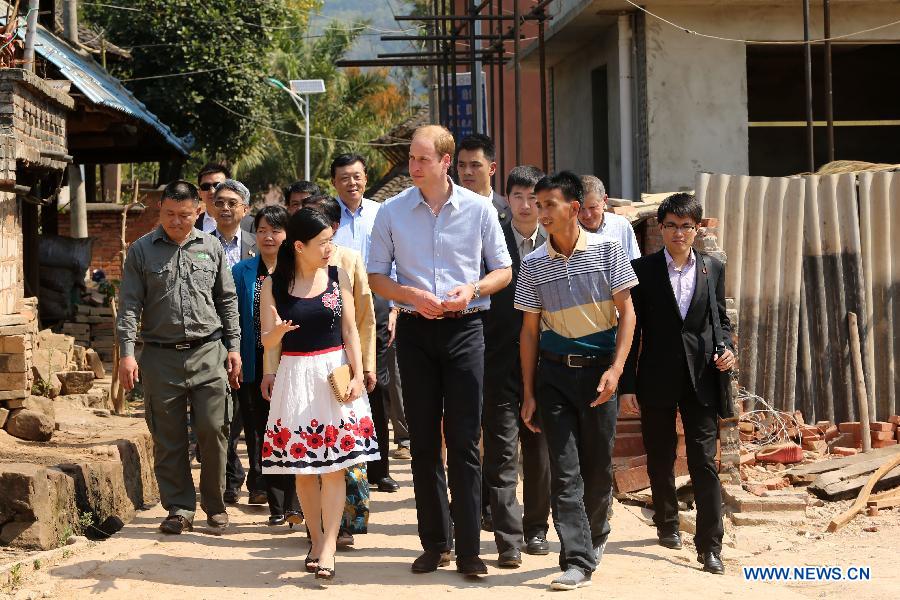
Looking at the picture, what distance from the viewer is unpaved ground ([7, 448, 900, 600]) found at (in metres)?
5.57

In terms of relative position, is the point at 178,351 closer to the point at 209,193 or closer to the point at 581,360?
the point at 209,193

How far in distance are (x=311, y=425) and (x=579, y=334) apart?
1408 mm

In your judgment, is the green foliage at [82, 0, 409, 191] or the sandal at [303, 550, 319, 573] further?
the green foliage at [82, 0, 409, 191]

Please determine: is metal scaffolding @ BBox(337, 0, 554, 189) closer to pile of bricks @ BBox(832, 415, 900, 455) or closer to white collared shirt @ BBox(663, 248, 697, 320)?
pile of bricks @ BBox(832, 415, 900, 455)

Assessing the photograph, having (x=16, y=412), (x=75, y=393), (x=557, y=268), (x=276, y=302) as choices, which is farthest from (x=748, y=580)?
(x=75, y=393)

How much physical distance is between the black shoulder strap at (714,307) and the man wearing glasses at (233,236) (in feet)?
10.4

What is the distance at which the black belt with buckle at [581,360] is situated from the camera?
5.80m

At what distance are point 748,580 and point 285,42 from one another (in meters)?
34.2

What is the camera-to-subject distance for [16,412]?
9883mm

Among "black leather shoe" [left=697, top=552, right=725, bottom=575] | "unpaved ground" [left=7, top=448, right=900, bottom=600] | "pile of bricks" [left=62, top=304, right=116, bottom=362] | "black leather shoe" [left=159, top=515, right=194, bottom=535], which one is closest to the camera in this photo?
"unpaved ground" [left=7, top=448, right=900, bottom=600]

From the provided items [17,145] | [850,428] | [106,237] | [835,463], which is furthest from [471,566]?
[106,237]

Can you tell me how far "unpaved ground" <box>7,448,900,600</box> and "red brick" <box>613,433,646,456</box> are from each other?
1.04m

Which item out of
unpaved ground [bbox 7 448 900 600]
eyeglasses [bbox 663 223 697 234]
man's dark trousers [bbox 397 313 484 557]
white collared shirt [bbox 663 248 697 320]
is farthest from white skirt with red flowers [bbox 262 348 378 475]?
eyeglasses [bbox 663 223 697 234]

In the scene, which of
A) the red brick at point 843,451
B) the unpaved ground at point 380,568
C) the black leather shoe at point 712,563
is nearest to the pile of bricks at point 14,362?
the unpaved ground at point 380,568
